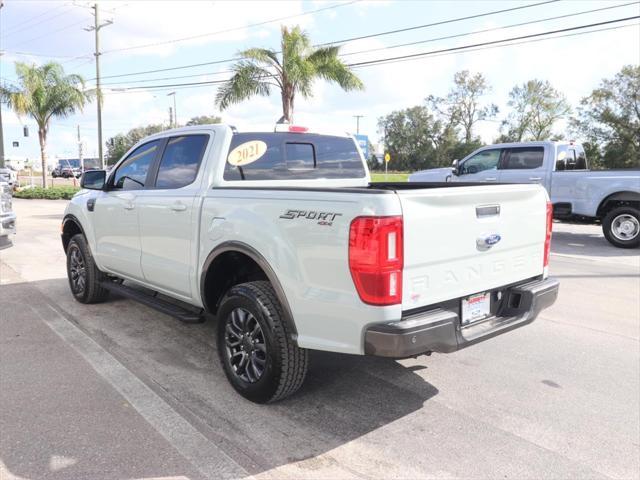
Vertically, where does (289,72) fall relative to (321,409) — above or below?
above

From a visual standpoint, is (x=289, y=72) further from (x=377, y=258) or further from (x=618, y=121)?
(x=618, y=121)

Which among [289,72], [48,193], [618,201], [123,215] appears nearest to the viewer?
[123,215]

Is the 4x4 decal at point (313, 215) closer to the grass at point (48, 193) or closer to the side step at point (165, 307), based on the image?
the side step at point (165, 307)

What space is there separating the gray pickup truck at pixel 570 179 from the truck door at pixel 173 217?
7620mm

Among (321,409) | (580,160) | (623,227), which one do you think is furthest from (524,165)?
(321,409)

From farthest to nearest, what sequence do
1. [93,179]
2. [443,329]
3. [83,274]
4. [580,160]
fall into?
[580,160] → [83,274] → [93,179] → [443,329]

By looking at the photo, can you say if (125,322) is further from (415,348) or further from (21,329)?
(415,348)

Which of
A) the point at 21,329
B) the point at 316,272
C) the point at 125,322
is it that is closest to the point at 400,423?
the point at 316,272

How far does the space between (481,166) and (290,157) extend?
30.9 ft

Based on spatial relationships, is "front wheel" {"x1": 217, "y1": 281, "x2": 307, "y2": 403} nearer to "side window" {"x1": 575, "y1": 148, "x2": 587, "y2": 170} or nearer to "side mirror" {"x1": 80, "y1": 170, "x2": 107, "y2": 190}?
"side mirror" {"x1": 80, "y1": 170, "x2": 107, "y2": 190}

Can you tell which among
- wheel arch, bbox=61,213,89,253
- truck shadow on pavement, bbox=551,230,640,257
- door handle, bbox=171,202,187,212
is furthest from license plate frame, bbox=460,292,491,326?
truck shadow on pavement, bbox=551,230,640,257

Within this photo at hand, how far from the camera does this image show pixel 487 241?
3281mm

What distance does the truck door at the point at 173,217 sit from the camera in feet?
13.3

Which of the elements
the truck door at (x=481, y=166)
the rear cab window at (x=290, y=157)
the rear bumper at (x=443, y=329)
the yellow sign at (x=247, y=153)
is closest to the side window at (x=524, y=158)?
the truck door at (x=481, y=166)
